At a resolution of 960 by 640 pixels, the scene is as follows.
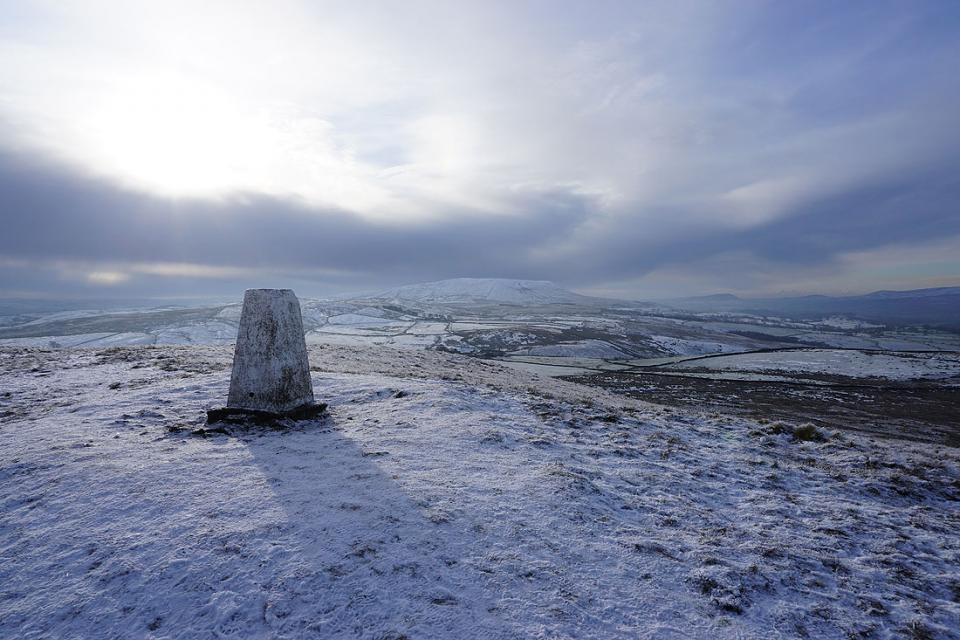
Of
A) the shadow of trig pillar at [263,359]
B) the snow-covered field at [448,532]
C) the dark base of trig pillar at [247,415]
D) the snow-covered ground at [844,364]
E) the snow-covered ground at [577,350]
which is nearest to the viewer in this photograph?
the snow-covered field at [448,532]

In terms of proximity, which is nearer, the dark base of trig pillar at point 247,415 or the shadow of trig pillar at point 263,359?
the dark base of trig pillar at point 247,415

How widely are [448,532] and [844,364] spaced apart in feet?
203

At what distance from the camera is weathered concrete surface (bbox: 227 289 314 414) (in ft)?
27.0

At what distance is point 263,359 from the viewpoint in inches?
323

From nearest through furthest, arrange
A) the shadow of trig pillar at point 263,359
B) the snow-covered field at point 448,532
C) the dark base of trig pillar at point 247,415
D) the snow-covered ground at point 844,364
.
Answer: the snow-covered field at point 448,532 < the dark base of trig pillar at point 247,415 < the shadow of trig pillar at point 263,359 < the snow-covered ground at point 844,364

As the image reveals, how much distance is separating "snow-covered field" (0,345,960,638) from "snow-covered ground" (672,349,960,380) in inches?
1796

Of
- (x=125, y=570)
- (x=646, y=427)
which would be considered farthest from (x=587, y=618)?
(x=646, y=427)

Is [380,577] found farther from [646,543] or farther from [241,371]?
[241,371]

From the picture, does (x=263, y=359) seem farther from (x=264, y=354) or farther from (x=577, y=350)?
(x=577, y=350)

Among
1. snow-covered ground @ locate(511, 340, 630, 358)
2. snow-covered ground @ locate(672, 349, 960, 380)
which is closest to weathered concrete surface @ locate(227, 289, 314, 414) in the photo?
snow-covered ground @ locate(672, 349, 960, 380)

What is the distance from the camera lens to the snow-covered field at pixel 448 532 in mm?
3715

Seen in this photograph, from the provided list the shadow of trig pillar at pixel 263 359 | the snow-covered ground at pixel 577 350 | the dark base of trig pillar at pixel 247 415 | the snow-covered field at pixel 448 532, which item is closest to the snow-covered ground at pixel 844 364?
the snow-covered ground at pixel 577 350

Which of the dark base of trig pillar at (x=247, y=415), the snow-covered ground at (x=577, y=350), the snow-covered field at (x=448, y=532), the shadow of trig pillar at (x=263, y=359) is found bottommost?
the snow-covered ground at (x=577, y=350)

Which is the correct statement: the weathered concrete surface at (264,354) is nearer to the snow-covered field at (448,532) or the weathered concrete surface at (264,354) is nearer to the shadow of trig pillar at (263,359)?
the shadow of trig pillar at (263,359)
